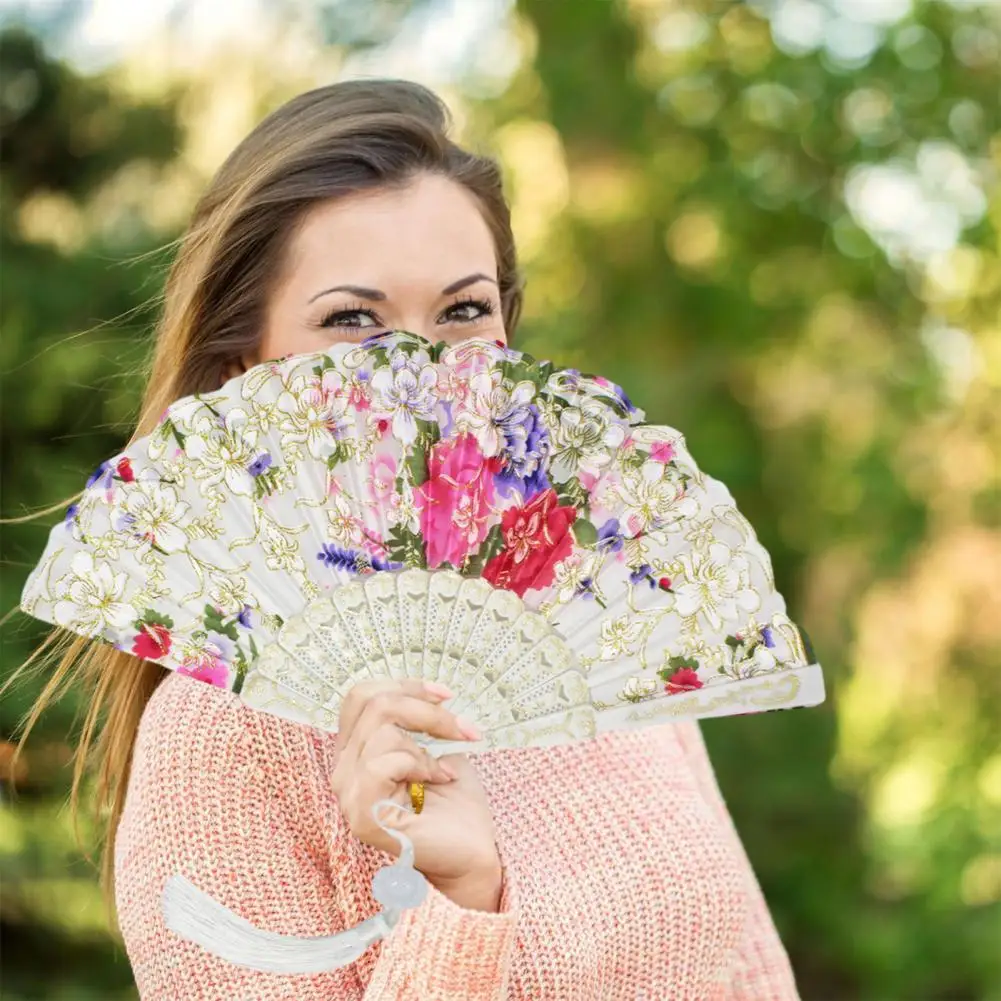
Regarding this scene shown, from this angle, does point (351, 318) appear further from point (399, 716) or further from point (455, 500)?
point (399, 716)

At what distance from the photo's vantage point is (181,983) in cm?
155

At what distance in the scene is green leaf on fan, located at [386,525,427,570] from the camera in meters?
1.70

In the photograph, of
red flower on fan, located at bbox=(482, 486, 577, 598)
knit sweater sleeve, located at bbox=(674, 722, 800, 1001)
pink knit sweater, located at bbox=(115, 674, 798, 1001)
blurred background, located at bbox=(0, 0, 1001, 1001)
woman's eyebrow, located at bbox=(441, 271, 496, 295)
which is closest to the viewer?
pink knit sweater, located at bbox=(115, 674, 798, 1001)

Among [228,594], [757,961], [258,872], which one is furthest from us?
[757,961]

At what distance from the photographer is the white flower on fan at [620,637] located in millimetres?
1709

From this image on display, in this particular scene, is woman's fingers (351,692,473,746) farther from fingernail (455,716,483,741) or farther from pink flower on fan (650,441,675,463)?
pink flower on fan (650,441,675,463)

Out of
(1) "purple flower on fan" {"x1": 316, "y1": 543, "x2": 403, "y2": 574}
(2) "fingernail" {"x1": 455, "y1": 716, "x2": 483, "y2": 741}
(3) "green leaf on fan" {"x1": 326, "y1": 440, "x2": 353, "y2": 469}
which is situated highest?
(3) "green leaf on fan" {"x1": 326, "y1": 440, "x2": 353, "y2": 469}

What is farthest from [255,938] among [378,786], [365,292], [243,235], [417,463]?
[243,235]

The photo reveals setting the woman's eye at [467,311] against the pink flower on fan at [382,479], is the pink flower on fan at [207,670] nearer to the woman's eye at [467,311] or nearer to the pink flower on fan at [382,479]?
the pink flower on fan at [382,479]

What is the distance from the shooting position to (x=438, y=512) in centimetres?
173

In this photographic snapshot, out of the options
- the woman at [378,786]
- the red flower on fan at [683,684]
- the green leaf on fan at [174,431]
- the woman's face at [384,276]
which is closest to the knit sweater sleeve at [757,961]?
the woman at [378,786]

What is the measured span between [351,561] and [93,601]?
0.30m

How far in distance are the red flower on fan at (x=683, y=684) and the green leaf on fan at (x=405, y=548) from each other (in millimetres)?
329

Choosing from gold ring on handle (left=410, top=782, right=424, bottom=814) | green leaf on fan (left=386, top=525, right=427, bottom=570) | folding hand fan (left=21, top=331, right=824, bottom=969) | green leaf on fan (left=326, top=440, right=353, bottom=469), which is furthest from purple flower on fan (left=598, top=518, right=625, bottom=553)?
gold ring on handle (left=410, top=782, right=424, bottom=814)
